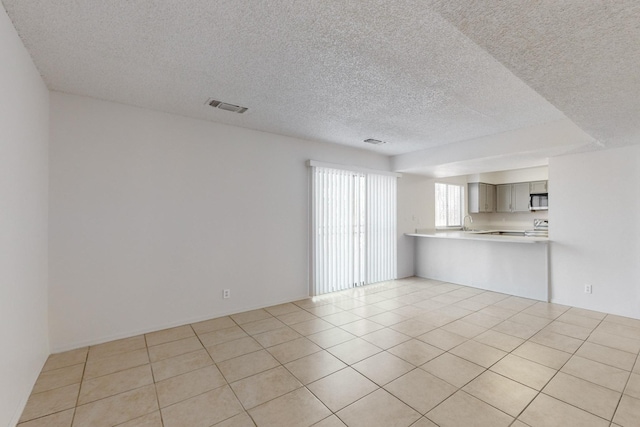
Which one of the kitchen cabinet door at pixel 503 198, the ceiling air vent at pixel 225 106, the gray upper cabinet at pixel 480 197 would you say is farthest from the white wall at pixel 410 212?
the ceiling air vent at pixel 225 106

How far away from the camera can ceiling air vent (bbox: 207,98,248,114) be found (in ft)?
10.4

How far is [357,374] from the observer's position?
2453 mm

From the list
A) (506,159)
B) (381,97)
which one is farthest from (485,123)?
(381,97)

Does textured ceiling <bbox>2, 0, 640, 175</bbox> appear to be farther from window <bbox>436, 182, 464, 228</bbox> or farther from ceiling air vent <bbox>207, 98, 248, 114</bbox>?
window <bbox>436, 182, 464, 228</bbox>

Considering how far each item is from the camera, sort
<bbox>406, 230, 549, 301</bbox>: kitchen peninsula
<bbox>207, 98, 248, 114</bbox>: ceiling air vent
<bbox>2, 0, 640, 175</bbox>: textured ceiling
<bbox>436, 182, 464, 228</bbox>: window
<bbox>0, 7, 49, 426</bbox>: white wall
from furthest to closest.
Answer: <bbox>436, 182, 464, 228</bbox>: window
<bbox>406, 230, 549, 301</bbox>: kitchen peninsula
<bbox>207, 98, 248, 114</bbox>: ceiling air vent
<bbox>0, 7, 49, 426</bbox>: white wall
<bbox>2, 0, 640, 175</bbox>: textured ceiling

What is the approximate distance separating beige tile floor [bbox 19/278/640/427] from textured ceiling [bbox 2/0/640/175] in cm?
225

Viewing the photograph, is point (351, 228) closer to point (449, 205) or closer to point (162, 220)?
point (162, 220)

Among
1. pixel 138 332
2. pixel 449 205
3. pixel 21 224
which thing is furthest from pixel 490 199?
pixel 21 224

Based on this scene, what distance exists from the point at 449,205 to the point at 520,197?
1.91 meters

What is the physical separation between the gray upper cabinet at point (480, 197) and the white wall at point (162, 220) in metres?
5.28

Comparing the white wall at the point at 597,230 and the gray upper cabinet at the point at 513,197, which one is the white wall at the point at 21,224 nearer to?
the white wall at the point at 597,230

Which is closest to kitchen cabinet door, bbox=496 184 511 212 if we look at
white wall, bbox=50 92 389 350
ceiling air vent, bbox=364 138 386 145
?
ceiling air vent, bbox=364 138 386 145

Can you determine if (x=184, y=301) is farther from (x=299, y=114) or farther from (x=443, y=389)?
(x=443, y=389)

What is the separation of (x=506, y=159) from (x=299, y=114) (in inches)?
131
